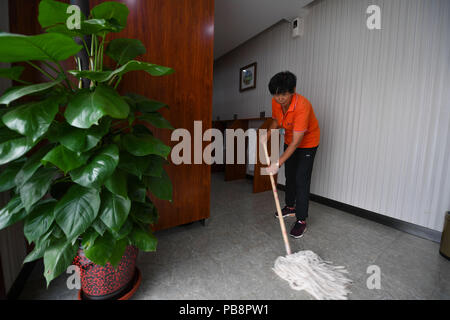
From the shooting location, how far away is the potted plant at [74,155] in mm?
629

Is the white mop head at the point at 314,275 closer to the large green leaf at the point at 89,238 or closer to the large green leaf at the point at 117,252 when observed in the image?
the large green leaf at the point at 117,252

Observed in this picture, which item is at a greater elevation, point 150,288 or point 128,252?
point 128,252

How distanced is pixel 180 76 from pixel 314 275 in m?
1.63

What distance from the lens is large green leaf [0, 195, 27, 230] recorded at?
737 millimetres

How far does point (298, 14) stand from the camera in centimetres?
264

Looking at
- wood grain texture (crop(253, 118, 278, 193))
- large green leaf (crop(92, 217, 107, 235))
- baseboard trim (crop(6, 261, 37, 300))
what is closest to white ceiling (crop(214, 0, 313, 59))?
wood grain texture (crop(253, 118, 278, 193))

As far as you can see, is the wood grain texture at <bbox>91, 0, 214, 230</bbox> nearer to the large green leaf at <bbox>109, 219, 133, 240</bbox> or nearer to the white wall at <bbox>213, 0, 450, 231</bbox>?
the large green leaf at <bbox>109, 219, 133, 240</bbox>

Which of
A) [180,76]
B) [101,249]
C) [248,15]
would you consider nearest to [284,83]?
[180,76]

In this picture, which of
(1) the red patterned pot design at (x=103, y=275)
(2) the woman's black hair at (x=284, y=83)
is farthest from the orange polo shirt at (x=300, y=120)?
(1) the red patterned pot design at (x=103, y=275)

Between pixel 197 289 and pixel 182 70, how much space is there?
4.91 ft

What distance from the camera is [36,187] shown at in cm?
72

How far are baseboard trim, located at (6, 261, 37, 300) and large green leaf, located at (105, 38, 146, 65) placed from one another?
1263mm
